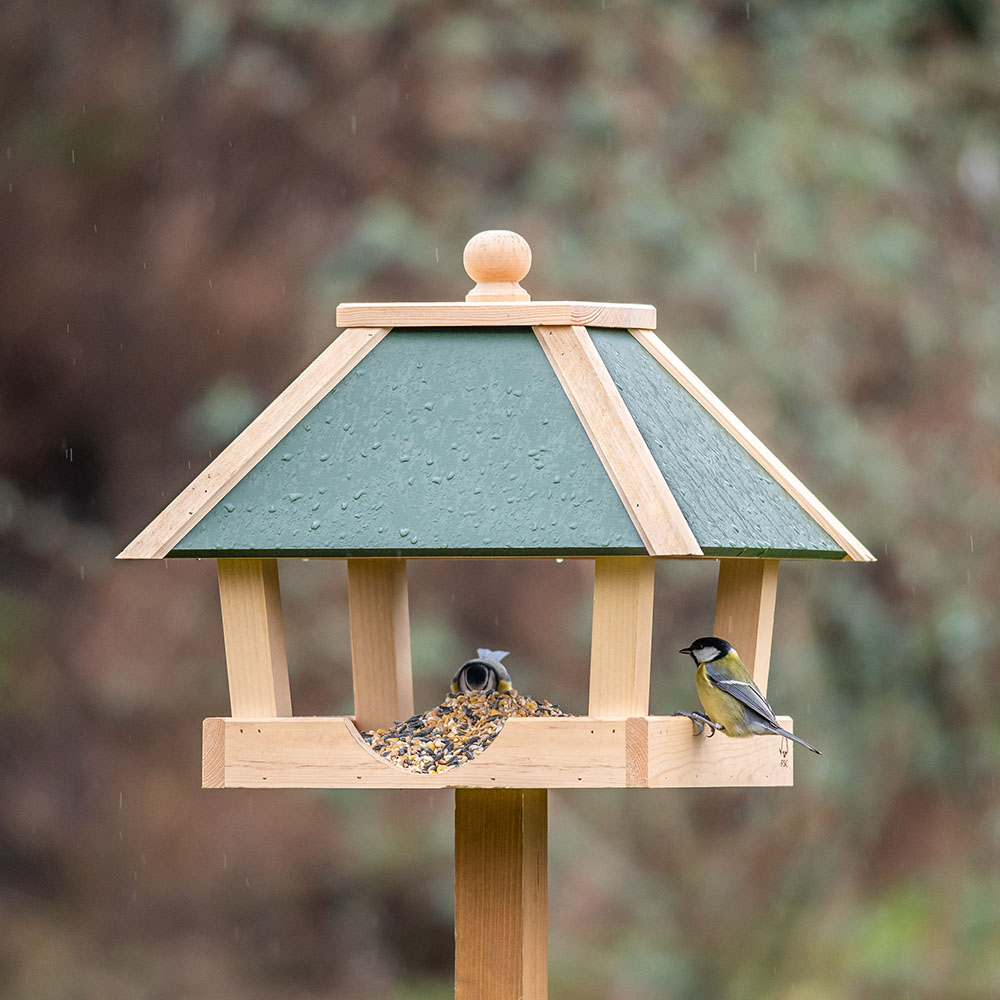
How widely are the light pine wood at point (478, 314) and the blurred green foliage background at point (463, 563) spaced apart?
3.26 m

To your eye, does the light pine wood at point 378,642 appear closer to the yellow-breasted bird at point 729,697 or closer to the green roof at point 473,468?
the green roof at point 473,468

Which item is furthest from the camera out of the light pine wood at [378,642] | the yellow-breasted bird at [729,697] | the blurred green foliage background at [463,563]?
the blurred green foliage background at [463,563]

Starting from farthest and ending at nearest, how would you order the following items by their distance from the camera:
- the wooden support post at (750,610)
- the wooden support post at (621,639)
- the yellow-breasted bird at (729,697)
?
the wooden support post at (750,610)
the yellow-breasted bird at (729,697)
the wooden support post at (621,639)

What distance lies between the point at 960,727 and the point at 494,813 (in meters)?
4.03

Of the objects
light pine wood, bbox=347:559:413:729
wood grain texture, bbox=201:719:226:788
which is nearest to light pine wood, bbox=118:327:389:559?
wood grain texture, bbox=201:719:226:788

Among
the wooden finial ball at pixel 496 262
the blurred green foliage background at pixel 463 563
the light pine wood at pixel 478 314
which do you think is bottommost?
the blurred green foliage background at pixel 463 563

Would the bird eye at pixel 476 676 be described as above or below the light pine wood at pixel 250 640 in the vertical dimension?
below

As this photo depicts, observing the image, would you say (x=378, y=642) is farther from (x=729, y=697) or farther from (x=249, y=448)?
(x=729, y=697)

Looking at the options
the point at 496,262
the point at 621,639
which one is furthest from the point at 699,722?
the point at 496,262

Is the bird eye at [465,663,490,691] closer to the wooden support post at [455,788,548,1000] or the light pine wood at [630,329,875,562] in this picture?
the wooden support post at [455,788,548,1000]

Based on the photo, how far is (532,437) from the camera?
345 centimetres

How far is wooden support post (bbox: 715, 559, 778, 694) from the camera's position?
12.9 ft

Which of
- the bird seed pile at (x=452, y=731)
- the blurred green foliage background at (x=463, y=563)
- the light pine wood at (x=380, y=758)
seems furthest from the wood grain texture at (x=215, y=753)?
the blurred green foliage background at (x=463, y=563)

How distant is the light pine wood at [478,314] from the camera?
11.7 feet
